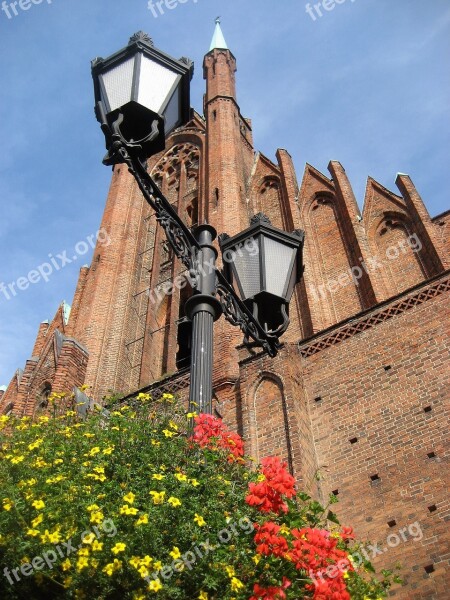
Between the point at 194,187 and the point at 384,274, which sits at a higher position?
the point at 194,187

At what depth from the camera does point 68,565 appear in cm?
418

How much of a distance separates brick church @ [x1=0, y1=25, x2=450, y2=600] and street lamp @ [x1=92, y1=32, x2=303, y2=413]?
532 mm

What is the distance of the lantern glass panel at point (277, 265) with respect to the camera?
580cm

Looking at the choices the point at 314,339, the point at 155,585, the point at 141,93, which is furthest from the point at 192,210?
the point at 155,585

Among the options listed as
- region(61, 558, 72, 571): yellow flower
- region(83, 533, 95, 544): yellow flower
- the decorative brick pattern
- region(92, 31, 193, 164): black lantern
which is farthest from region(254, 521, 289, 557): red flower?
the decorative brick pattern

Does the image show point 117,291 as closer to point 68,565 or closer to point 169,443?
point 169,443

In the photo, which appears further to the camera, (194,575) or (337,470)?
(337,470)

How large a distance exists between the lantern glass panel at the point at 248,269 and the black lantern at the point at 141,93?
4.05ft

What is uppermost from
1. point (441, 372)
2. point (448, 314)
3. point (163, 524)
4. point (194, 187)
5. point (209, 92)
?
point (209, 92)

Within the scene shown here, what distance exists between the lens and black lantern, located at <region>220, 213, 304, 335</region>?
5.79 meters

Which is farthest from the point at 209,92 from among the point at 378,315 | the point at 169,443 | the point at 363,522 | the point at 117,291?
the point at 169,443

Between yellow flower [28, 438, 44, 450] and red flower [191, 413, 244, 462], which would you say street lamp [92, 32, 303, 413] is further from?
yellow flower [28, 438, 44, 450]

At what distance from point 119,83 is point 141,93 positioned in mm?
221

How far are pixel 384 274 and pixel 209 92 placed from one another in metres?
11.5
